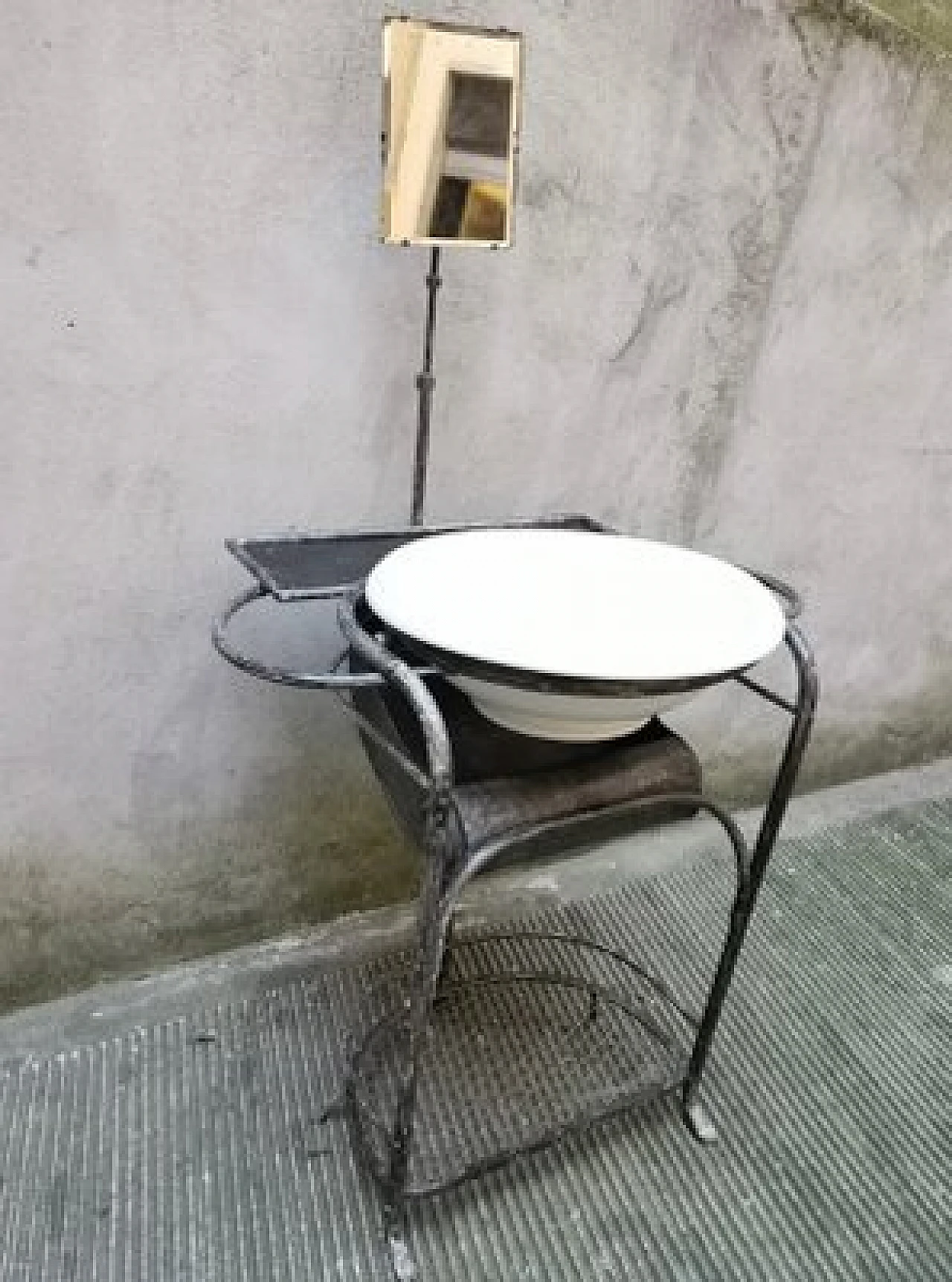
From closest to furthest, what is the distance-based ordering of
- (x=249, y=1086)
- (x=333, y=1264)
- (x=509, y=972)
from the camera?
(x=333, y=1264) < (x=249, y=1086) < (x=509, y=972)

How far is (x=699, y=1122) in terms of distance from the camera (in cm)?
171

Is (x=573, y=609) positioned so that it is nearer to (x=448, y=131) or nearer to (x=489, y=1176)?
(x=448, y=131)

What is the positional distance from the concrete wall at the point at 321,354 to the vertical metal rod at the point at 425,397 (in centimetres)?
4

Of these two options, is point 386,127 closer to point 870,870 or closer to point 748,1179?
point 748,1179

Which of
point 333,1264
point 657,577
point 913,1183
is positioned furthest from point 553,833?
point 913,1183

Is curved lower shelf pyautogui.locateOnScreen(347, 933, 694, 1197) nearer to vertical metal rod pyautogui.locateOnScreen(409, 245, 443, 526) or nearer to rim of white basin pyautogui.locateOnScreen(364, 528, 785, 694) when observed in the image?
rim of white basin pyautogui.locateOnScreen(364, 528, 785, 694)

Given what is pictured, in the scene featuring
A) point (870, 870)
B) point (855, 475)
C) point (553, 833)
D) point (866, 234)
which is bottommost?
point (870, 870)

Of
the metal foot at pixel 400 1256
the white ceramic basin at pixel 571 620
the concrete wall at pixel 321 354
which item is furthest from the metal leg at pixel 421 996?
the concrete wall at pixel 321 354

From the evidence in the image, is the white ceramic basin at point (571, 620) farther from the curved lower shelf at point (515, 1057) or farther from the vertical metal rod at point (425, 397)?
the curved lower shelf at point (515, 1057)

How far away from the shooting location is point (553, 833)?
51.3 inches

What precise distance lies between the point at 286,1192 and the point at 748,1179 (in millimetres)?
705

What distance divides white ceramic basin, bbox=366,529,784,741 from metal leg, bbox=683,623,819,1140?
128mm

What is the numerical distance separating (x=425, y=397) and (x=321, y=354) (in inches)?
6.9

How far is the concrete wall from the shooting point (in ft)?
4.77
